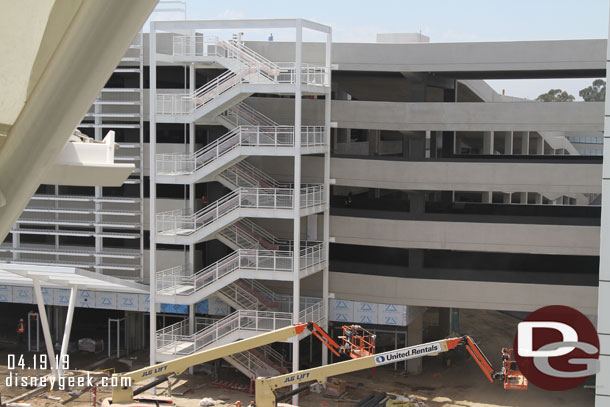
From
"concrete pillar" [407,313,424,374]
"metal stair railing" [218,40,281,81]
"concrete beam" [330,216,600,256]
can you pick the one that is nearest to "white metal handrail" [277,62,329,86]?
"metal stair railing" [218,40,281,81]

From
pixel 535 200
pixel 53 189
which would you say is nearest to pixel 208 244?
pixel 53 189

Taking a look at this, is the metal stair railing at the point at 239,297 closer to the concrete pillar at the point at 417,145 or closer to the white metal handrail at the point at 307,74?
the white metal handrail at the point at 307,74

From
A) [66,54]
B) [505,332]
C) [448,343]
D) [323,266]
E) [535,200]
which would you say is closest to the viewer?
[66,54]

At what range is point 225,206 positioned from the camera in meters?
35.7

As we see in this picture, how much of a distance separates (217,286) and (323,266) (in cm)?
548

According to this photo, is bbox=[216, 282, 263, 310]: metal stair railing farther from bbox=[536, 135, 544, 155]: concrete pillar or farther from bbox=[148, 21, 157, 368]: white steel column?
bbox=[536, 135, 544, 155]: concrete pillar

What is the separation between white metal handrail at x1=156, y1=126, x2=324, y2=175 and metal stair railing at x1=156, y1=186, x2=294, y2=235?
1.87 metres

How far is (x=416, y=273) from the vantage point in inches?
1516

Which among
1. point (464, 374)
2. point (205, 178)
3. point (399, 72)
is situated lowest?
point (464, 374)

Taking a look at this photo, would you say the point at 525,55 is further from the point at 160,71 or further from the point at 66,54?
the point at 66,54

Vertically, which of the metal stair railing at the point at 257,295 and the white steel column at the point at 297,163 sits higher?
the white steel column at the point at 297,163

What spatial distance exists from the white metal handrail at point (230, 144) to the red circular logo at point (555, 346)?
13117 millimetres

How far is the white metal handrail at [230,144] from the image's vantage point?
3512 cm

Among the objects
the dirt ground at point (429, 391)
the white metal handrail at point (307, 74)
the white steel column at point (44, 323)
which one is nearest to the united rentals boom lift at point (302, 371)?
the dirt ground at point (429, 391)
